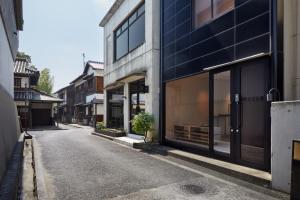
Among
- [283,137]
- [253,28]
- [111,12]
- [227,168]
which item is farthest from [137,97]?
[283,137]

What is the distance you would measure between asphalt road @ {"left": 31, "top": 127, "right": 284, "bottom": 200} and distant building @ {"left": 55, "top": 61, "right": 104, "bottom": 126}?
2187 centimetres

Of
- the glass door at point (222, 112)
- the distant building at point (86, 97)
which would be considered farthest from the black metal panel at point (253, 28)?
the distant building at point (86, 97)

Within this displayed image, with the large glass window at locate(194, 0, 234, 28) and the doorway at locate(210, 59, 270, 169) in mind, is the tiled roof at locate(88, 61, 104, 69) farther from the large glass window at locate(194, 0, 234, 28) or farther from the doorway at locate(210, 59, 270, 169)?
the doorway at locate(210, 59, 270, 169)

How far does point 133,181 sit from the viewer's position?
278 inches

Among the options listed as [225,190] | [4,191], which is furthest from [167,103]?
[4,191]

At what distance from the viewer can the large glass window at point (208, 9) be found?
9191mm

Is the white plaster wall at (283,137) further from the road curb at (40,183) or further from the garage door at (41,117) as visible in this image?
the garage door at (41,117)

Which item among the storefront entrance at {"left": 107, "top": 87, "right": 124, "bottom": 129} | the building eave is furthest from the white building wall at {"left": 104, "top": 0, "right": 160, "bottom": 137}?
the storefront entrance at {"left": 107, "top": 87, "right": 124, "bottom": 129}

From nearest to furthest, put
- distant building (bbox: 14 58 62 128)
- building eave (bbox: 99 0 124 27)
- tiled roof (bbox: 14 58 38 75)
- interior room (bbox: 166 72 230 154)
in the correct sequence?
interior room (bbox: 166 72 230 154) < building eave (bbox: 99 0 124 27) < tiled roof (bbox: 14 58 38 75) < distant building (bbox: 14 58 62 128)

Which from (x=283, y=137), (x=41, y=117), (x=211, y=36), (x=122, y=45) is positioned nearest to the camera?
(x=283, y=137)

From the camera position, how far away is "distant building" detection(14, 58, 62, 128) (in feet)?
102

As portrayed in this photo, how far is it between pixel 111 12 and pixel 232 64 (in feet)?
50.5

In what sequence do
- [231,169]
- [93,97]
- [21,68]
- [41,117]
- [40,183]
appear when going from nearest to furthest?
[40,183]
[231,169]
[21,68]
[93,97]
[41,117]

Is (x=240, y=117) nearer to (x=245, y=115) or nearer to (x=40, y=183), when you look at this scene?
(x=245, y=115)
